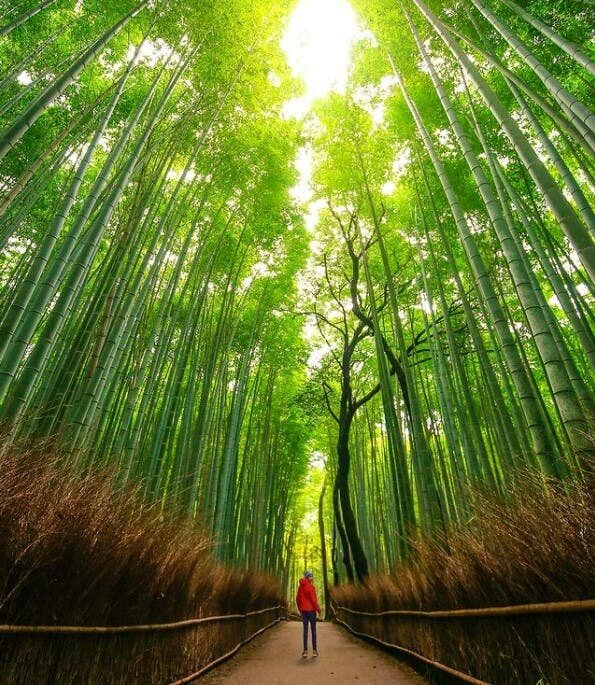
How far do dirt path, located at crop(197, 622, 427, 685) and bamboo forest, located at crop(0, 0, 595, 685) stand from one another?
0.20 metres

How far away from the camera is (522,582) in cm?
159

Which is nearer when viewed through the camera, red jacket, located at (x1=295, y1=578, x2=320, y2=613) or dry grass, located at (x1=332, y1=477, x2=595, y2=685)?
dry grass, located at (x1=332, y1=477, x2=595, y2=685)

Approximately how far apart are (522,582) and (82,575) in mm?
1744

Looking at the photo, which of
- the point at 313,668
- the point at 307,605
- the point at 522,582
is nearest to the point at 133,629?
the point at 522,582

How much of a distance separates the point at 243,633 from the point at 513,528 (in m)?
5.17

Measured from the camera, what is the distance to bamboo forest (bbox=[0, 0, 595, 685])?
5.33 ft

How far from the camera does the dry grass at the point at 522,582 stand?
1243 mm

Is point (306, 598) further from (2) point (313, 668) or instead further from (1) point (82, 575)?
(1) point (82, 575)

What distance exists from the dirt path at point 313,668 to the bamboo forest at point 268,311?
0.67 feet

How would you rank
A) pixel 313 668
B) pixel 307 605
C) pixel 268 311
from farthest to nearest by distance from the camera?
1. pixel 268 311
2. pixel 307 605
3. pixel 313 668

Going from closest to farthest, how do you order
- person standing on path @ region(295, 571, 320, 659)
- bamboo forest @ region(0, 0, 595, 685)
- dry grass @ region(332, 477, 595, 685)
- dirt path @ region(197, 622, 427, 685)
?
dry grass @ region(332, 477, 595, 685) < bamboo forest @ region(0, 0, 595, 685) < dirt path @ region(197, 622, 427, 685) < person standing on path @ region(295, 571, 320, 659)

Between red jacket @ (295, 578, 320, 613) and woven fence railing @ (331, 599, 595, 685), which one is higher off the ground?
red jacket @ (295, 578, 320, 613)

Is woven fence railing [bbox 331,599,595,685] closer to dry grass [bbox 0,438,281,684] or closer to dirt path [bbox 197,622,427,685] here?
dirt path [bbox 197,622,427,685]

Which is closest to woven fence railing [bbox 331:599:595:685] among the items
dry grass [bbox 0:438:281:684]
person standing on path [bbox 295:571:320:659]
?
person standing on path [bbox 295:571:320:659]
